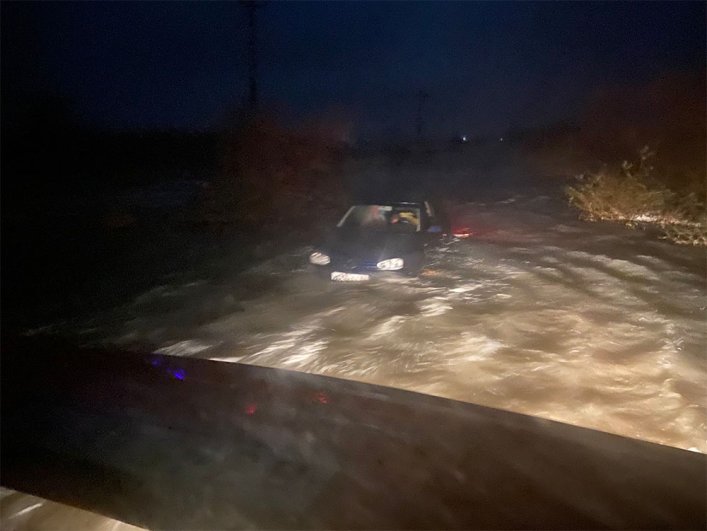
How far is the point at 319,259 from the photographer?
9414mm

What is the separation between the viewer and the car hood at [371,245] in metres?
9.10

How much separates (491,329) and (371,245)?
259 centimetres

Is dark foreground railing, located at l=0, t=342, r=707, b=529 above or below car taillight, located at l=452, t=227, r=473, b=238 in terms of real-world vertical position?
above

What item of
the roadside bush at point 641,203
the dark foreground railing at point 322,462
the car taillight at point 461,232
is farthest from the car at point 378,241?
the roadside bush at point 641,203

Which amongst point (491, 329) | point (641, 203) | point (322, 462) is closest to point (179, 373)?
point (322, 462)

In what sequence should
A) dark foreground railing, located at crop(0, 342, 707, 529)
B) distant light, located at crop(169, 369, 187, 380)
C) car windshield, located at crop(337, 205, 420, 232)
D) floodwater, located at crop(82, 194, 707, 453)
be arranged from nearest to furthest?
1. dark foreground railing, located at crop(0, 342, 707, 529)
2. distant light, located at crop(169, 369, 187, 380)
3. floodwater, located at crop(82, 194, 707, 453)
4. car windshield, located at crop(337, 205, 420, 232)

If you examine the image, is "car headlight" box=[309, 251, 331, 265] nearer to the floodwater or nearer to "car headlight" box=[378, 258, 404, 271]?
the floodwater

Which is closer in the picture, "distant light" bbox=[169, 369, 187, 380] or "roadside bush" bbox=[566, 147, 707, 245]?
"distant light" bbox=[169, 369, 187, 380]

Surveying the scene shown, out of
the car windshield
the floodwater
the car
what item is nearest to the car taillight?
the floodwater

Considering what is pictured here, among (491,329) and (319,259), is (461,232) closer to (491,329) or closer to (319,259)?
(319,259)

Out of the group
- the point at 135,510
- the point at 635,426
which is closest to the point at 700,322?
the point at 635,426

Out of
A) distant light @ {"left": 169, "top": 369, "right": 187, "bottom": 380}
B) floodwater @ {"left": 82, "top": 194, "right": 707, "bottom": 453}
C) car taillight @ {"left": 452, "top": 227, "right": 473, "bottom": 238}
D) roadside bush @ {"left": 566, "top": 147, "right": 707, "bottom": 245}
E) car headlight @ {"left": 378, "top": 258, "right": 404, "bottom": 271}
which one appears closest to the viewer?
distant light @ {"left": 169, "top": 369, "right": 187, "bottom": 380}

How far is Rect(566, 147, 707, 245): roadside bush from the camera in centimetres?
1434

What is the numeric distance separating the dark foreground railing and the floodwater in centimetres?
131
